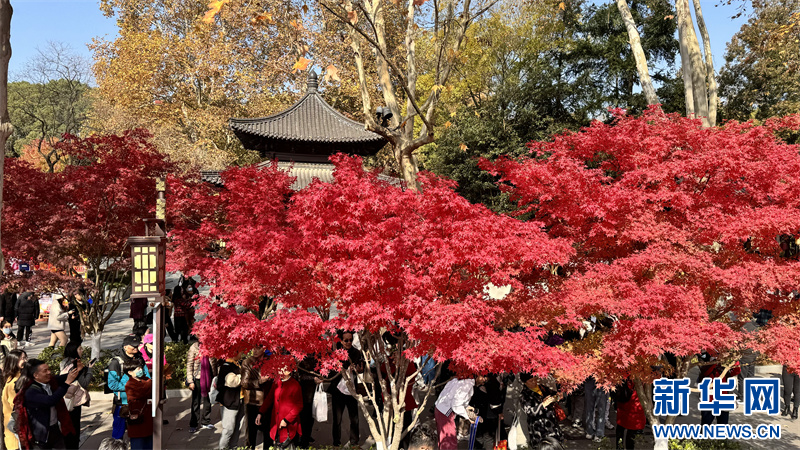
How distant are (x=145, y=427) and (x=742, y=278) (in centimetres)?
704

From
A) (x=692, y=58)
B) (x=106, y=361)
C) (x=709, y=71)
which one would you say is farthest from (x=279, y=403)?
(x=709, y=71)

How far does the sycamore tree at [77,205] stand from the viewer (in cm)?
892

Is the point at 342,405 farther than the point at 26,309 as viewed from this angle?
No

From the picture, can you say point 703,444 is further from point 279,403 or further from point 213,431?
point 213,431

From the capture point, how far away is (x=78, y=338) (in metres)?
9.98

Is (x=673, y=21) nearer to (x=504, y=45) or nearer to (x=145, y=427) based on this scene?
(x=504, y=45)

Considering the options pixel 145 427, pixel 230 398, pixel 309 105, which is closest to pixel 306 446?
pixel 230 398

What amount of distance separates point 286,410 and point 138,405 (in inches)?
67.5

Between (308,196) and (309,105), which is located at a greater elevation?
(309,105)

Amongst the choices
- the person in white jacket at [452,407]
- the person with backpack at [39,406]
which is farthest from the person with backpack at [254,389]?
the person in white jacket at [452,407]

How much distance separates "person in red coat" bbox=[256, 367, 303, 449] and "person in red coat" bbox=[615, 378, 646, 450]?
4.23 m

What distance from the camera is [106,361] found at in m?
10.3

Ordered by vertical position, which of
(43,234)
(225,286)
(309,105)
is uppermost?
(309,105)

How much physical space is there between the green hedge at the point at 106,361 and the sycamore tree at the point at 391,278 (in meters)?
4.31
